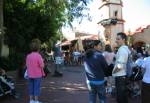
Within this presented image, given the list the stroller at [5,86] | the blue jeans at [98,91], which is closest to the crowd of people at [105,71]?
Result: the blue jeans at [98,91]

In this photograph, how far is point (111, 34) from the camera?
71.1 meters

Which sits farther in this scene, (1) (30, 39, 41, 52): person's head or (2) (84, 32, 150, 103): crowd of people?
(1) (30, 39, 41, 52): person's head

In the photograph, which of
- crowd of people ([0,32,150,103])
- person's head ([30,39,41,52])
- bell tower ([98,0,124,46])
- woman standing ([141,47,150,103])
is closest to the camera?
woman standing ([141,47,150,103])

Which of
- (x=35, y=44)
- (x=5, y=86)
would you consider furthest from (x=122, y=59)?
(x=5, y=86)

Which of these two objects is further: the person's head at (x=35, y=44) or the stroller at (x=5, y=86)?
the stroller at (x=5, y=86)

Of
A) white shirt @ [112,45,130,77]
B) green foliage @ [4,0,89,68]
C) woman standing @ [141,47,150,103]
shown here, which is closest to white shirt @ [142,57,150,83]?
woman standing @ [141,47,150,103]

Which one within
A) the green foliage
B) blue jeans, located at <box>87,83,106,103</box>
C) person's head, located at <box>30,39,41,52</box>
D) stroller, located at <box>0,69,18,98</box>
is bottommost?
stroller, located at <box>0,69,18,98</box>

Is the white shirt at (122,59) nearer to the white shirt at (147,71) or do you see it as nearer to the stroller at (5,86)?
the white shirt at (147,71)

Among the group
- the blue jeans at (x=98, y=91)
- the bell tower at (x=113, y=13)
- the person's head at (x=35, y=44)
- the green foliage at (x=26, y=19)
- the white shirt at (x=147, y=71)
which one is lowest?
the blue jeans at (x=98, y=91)

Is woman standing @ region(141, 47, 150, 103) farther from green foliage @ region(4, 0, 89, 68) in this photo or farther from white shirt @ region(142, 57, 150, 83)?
green foliage @ region(4, 0, 89, 68)

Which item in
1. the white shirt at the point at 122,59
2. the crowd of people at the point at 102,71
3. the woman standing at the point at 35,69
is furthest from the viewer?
the woman standing at the point at 35,69

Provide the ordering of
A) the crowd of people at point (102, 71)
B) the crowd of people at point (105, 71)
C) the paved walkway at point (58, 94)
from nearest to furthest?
the crowd of people at point (105, 71) → the crowd of people at point (102, 71) → the paved walkway at point (58, 94)

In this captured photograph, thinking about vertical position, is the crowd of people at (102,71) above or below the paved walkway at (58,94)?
above

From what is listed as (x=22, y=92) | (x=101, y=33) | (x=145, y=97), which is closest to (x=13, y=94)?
(x=22, y=92)
